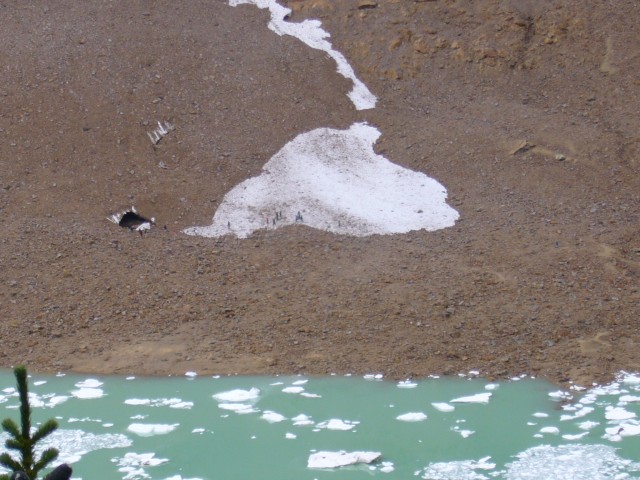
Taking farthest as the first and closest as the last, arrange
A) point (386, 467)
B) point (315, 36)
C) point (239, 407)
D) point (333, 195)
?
point (315, 36)
point (333, 195)
point (239, 407)
point (386, 467)

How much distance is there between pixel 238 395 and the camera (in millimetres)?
11094

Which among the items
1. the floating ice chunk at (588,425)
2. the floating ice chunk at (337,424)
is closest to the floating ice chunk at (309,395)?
the floating ice chunk at (337,424)

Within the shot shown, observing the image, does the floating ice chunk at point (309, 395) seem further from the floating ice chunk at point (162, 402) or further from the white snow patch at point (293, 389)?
the floating ice chunk at point (162, 402)

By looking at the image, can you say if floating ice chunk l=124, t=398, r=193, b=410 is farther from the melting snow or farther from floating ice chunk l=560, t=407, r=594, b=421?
floating ice chunk l=560, t=407, r=594, b=421

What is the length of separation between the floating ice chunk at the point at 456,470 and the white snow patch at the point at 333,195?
7.61 m

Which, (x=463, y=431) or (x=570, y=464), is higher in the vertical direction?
(x=463, y=431)

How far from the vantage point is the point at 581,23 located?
2336 cm

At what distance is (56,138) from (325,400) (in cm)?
1094

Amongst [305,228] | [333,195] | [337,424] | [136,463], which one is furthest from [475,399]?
[333,195]

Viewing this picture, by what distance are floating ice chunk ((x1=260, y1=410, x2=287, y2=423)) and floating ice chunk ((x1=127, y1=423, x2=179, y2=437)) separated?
1.05 m

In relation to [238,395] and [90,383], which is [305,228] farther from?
[90,383]

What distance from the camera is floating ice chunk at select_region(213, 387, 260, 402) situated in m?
11.0

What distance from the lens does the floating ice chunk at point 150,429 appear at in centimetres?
1002

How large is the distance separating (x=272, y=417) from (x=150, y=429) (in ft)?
4.71
